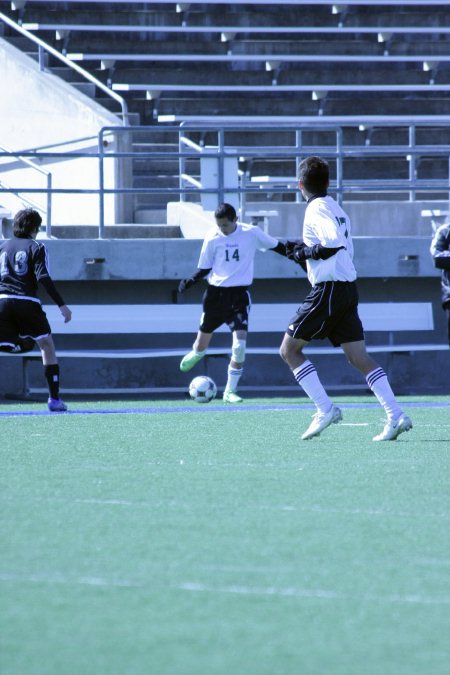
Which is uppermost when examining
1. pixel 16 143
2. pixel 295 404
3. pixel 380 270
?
pixel 16 143

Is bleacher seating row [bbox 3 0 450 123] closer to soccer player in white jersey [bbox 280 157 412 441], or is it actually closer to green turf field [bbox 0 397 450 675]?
soccer player in white jersey [bbox 280 157 412 441]

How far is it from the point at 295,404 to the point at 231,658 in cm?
928

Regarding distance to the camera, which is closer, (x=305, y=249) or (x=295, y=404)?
(x=305, y=249)

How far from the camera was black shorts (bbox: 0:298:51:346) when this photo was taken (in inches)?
473

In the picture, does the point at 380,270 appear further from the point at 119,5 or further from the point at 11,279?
the point at 119,5

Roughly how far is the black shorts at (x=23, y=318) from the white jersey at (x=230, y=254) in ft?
6.33

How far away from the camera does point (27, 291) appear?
476 inches

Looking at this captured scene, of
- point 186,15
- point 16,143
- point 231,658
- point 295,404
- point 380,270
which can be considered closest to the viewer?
point 231,658

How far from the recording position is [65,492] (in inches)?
264

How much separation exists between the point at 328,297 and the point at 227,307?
4480 millimetres

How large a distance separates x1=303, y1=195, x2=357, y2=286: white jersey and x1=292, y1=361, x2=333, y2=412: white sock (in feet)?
1.99

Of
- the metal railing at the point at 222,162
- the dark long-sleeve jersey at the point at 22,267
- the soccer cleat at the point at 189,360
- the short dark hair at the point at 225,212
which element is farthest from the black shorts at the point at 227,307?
the dark long-sleeve jersey at the point at 22,267

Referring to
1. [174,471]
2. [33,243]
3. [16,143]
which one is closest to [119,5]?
[16,143]

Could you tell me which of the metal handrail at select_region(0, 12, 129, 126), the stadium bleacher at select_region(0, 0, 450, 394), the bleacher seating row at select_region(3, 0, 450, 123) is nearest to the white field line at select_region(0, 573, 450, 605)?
the metal handrail at select_region(0, 12, 129, 126)
